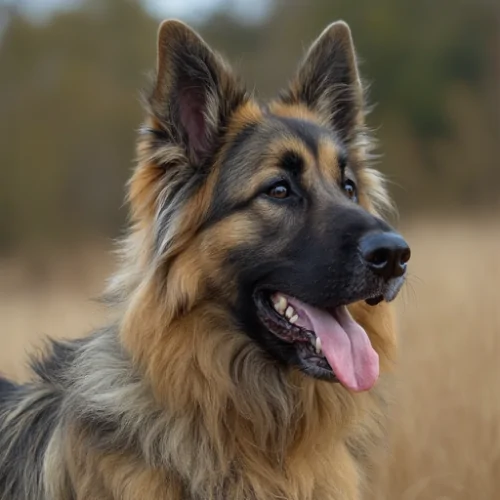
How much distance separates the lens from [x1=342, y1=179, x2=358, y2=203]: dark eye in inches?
162

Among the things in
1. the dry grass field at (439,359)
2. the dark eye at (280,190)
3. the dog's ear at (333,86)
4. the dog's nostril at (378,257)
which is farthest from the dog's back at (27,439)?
the dog's ear at (333,86)

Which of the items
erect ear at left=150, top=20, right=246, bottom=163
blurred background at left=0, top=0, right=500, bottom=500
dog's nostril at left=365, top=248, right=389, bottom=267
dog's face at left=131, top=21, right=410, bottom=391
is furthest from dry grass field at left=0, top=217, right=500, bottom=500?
erect ear at left=150, top=20, right=246, bottom=163

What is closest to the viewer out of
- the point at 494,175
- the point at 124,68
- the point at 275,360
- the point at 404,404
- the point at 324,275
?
the point at 324,275

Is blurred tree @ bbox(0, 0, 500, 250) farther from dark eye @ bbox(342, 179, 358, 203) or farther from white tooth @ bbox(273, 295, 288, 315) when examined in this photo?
white tooth @ bbox(273, 295, 288, 315)

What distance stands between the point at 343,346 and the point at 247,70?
49.2 feet

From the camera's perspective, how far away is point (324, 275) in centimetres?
347

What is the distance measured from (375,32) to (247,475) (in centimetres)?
2707

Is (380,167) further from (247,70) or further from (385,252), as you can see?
(385,252)

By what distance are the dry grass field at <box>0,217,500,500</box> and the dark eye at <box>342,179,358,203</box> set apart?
0.63 metres

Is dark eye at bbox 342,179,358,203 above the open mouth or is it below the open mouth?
above

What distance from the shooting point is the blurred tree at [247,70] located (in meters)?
21.9

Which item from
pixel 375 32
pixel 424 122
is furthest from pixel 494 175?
pixel 375 32

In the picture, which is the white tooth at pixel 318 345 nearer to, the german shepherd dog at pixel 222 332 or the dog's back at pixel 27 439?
the german shepherd dog at pixel 222 332

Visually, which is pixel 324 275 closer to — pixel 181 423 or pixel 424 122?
pixel 181 423
